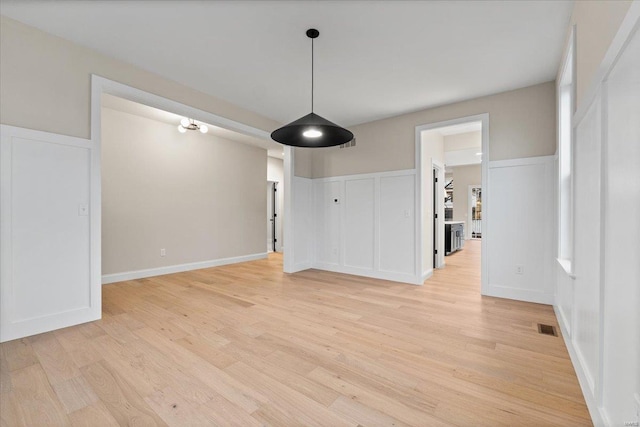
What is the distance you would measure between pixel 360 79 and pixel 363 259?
9.82 feet

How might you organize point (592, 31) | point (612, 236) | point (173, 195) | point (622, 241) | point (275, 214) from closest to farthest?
point (622, 241), point (612, 236), point (592, 31), point (173, 195), point (275, 214)

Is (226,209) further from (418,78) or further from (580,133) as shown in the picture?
(580,133)

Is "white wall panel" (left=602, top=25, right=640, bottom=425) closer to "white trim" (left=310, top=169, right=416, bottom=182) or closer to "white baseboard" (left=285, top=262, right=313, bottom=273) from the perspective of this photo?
"white trim" (left=310, top=169, right=416, bottom=182)

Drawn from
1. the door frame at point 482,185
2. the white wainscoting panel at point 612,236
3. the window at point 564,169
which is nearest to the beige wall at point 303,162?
the door frame at point 482,185

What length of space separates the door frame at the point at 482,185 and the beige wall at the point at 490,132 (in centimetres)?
6

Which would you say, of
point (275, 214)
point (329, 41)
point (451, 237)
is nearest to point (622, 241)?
point (329, 41)

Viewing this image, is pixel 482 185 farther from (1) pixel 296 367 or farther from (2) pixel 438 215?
(1) pixel 296 367

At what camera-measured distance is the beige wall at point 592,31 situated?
3.97ft

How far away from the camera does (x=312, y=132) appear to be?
2.47m

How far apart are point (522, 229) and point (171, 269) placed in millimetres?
5750

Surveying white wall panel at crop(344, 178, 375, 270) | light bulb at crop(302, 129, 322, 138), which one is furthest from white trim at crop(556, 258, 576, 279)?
white wall panel at crop(344, 178, 375, 270)

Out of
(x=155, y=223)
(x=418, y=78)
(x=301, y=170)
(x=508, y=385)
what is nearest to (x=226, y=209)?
(x=155, y=223)

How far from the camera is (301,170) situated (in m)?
5.46

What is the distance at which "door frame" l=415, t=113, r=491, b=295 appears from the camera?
12.4 ft
